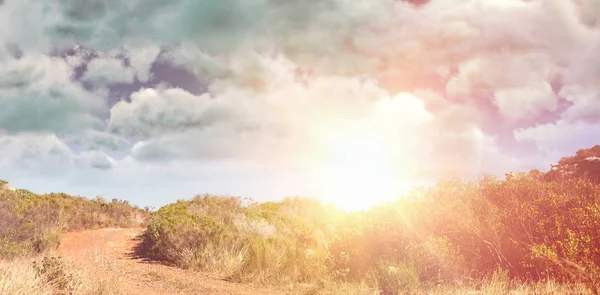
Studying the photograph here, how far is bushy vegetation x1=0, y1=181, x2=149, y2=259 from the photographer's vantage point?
44.0ft

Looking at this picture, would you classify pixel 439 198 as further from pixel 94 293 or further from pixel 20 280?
pixel 20 280

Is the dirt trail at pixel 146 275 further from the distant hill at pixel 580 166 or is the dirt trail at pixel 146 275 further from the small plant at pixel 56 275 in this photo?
the distant hill at pixel 580 166

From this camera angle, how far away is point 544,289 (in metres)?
8.48

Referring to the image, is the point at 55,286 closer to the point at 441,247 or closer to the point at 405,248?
the point at 405,248

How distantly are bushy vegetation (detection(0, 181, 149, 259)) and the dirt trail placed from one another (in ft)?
4.03

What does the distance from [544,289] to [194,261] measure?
10.1 meters

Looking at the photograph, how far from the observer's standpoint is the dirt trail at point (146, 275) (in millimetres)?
10227

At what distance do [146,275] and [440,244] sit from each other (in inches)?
343

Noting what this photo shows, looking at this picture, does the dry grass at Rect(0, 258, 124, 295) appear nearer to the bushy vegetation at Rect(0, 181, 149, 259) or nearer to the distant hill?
the bushy vegetation at Rect(0, 181, 149, 259)

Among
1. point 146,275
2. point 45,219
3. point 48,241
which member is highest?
point 45,219

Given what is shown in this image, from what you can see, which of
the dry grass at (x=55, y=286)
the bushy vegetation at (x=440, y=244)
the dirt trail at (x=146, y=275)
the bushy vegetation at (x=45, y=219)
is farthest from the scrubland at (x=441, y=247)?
the bushy vegetation at (x=45, y=219)

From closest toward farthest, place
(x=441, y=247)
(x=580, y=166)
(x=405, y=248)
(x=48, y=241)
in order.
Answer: (x=441, y=247) → (x=405, y=248) → (x=48, y=241) → (x=580, y=166)

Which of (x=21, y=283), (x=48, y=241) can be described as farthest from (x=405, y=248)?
(x=48, y=241)

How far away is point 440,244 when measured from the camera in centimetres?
1051
